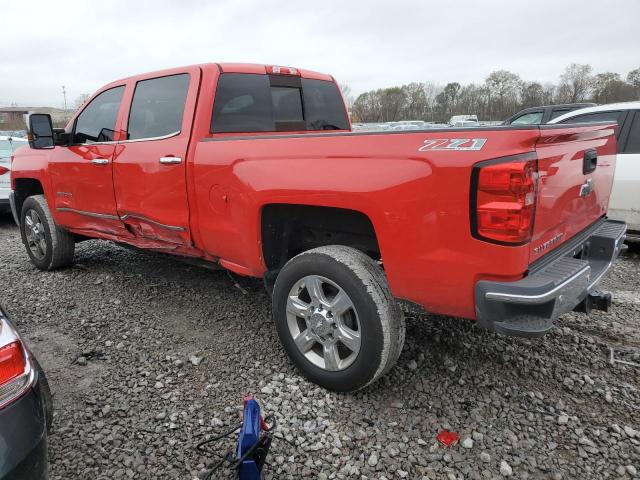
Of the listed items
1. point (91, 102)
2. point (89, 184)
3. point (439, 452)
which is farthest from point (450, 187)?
point (91, 102)

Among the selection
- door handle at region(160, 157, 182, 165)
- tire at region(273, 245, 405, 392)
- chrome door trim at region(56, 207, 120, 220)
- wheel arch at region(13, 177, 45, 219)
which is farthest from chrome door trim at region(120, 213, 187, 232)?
wheel arch at region(13, 177, 45, 219)

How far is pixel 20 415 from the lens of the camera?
1.56 meters

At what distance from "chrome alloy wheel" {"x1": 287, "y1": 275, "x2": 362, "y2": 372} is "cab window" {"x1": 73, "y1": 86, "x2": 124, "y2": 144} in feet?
7.63

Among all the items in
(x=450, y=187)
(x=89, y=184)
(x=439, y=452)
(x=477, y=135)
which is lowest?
(x=439, y=452)

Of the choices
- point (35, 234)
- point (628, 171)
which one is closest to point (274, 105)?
point (35, 234)

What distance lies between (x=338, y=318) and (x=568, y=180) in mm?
1371

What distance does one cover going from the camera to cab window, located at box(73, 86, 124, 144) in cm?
411

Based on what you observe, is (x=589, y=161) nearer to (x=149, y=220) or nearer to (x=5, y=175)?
(x=149, y=220)

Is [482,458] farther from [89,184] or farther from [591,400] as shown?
[89,184]

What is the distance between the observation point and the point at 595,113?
5613 mm

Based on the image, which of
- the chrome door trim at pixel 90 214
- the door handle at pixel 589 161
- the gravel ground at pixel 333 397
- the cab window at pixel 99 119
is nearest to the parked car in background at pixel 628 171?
the gravel ground at pixel 333 397

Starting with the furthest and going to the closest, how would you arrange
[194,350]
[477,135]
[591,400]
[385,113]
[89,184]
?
[385,113]
[89,184]
[194,350]
[591,400]
[477,135]

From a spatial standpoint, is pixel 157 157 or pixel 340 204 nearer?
pixel 340 204

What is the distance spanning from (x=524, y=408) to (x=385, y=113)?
26.3 meters
